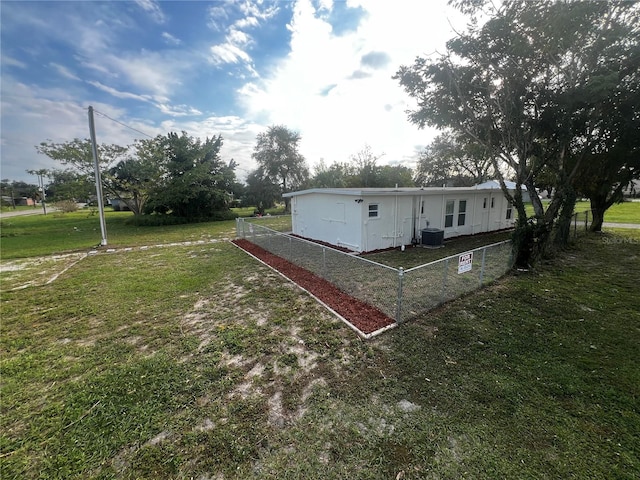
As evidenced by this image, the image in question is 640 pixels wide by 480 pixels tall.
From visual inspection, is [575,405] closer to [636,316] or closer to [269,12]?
[636,316]

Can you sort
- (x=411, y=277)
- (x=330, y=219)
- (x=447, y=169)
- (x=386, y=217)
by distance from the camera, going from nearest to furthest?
(x=411, y=277)
(x=386, y=217)
(x=330, y=219)
(x=447, y=169)

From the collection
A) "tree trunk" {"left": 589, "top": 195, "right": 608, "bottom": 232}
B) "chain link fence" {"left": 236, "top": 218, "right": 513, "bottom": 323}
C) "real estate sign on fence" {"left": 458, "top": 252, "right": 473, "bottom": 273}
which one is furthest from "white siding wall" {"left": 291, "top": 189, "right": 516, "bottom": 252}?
"real estate sign on fence" {"left": 458, "top": 252, "right": 473, "bottom": 273}

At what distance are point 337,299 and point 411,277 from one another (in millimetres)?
1858

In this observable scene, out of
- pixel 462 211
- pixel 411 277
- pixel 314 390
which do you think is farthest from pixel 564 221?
pixel 314 390

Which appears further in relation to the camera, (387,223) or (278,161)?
(278,161)

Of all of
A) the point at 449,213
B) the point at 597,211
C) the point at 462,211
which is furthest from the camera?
the point at 597,211

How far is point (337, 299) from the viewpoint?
5.84m

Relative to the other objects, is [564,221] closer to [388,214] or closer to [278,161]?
[388,214]

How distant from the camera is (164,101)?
14766 millimetres

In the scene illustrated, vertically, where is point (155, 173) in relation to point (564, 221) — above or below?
above

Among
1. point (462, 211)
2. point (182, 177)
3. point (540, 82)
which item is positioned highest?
point (540, 82)

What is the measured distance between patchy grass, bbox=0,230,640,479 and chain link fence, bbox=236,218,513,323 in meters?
0.48

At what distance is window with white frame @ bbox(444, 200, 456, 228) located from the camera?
12398 mm

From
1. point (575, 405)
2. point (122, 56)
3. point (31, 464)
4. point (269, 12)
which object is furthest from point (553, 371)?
point (122, 56)
